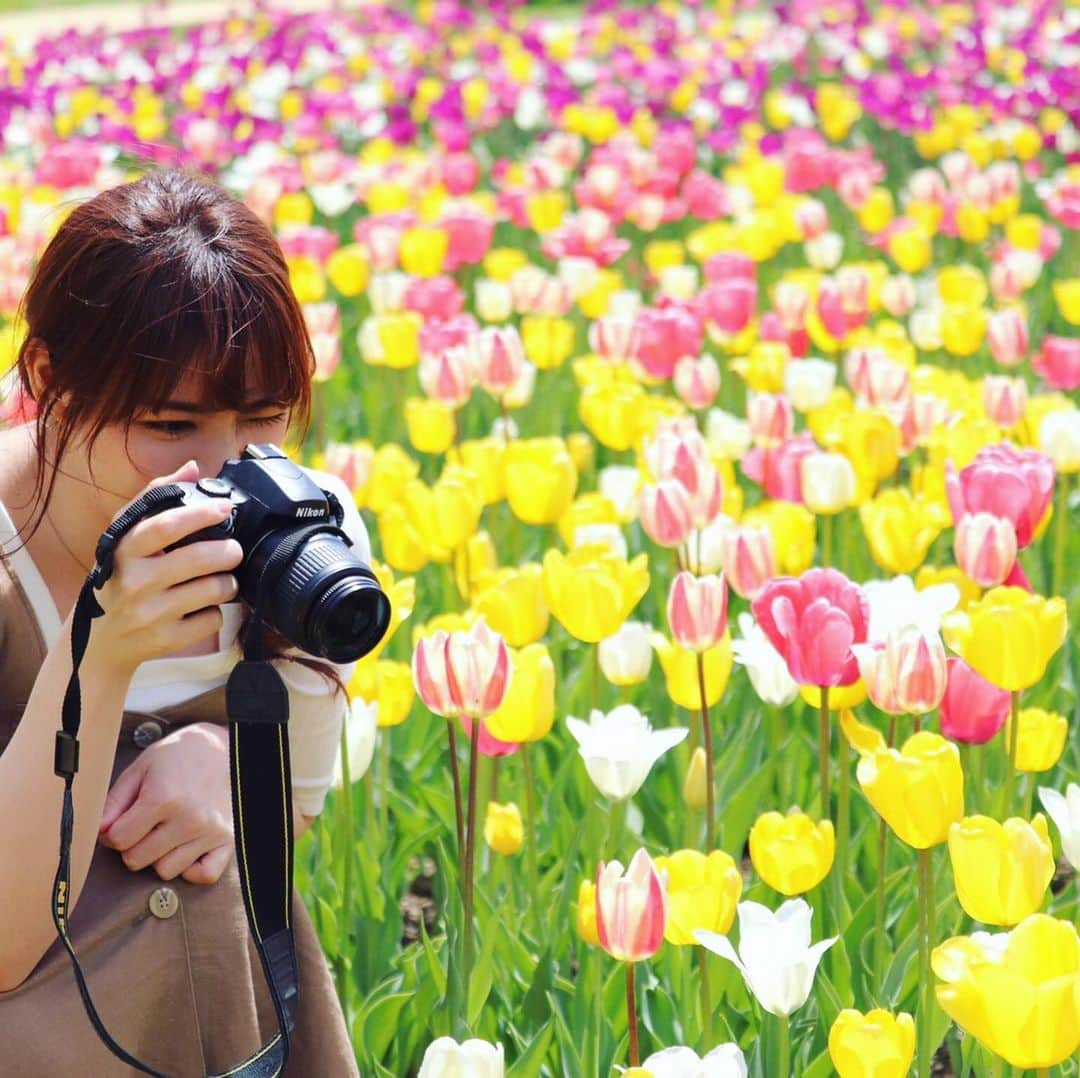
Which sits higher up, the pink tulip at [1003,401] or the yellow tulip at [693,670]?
the yellow tulip at [693,670]

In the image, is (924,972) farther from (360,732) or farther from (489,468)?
(489,468)

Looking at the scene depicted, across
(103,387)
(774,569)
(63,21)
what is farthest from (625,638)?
(63,21)

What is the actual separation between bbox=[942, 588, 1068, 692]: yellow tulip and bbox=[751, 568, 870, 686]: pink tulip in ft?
0.37

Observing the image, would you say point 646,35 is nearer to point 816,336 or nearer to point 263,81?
point 263,81

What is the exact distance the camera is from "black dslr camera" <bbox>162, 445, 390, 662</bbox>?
1.50 metres

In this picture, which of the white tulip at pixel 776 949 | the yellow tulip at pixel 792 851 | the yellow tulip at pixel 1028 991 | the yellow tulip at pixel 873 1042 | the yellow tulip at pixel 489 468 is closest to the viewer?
the yellow tulip at pixel 1028 991

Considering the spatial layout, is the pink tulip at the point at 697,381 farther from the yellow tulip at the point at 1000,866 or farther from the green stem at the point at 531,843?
the yellow tulip at the point at 1000,866

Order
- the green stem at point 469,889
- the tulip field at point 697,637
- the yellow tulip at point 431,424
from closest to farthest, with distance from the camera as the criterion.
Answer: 1. the tulip field at point 697,637
2. the green stem at point 469,889
3. the yellow tulip at point 431,424

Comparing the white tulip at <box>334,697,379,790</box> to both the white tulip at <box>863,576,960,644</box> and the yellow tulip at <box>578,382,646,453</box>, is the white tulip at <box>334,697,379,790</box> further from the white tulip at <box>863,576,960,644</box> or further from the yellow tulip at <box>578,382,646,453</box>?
the yellow tulip at <box>578,382,646,453</box>

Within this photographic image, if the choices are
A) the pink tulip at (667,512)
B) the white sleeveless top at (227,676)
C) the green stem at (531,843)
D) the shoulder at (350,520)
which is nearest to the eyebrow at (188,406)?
the white sleeveless top at (227,676)

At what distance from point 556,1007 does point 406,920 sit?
727 mm

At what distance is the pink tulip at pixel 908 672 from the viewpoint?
72.7 inches

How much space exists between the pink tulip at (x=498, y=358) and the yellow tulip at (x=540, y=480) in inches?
16.8

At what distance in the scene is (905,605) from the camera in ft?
6.83
